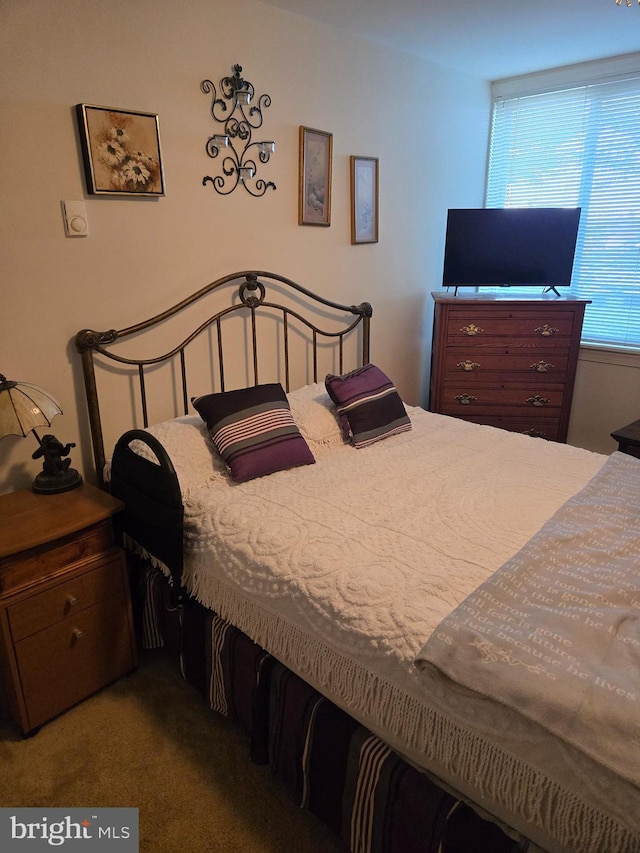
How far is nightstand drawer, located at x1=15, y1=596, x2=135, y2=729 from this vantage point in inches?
66.1

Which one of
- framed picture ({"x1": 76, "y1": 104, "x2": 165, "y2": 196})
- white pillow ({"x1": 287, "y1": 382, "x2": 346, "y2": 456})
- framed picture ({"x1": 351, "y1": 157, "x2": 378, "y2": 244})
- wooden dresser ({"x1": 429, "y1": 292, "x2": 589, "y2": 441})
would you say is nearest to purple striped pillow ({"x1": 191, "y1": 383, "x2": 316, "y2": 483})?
white pillow ({"x1": 287, "y1": 382, "x2": 346, "y2": 456})

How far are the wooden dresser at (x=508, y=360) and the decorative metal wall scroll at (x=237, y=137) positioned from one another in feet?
4.25

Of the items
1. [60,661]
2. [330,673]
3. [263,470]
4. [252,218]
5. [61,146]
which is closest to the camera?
[330,673]

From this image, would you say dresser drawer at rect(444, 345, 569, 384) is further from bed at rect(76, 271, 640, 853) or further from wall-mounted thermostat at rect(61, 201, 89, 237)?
wall-mounted thermostat at rect(61, 201, 89, 237)

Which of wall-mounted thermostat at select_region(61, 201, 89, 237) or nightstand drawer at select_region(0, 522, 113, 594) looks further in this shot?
wall-mounted thermostat at select_region(61, 201, 89, 237)

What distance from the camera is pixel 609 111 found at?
326cm

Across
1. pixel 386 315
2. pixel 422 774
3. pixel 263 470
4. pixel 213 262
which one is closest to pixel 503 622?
pixel 422 774

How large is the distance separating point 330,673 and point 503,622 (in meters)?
0.44

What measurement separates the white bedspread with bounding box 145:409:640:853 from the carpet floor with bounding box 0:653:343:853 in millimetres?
423

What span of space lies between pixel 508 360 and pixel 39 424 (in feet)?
8.30

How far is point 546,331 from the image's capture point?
320cm

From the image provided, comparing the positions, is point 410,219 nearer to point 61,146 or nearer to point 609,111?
point 609,111

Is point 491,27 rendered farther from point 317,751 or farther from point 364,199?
point 317,751

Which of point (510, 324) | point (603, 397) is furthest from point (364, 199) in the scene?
point (603, 397)
